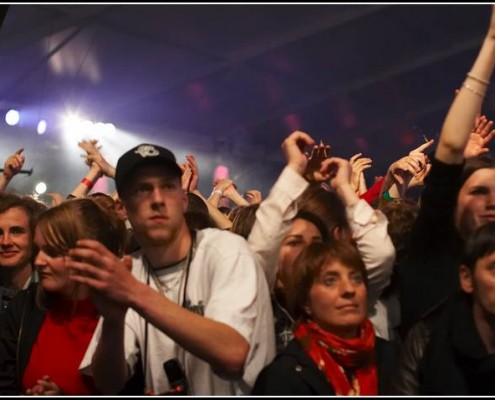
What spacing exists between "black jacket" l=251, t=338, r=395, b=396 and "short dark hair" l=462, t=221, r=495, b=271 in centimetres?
31

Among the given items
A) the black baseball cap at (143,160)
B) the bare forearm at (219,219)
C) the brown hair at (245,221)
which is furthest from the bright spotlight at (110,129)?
the black baseball cap at (143,160)

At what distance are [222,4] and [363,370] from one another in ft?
3.33

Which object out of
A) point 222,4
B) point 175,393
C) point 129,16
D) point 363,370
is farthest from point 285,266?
point 129,16

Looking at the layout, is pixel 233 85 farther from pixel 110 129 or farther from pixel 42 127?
pixel 42 127

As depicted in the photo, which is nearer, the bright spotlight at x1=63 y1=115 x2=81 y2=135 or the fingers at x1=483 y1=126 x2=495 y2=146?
the fingers at x1=483 y1=126 x2=495 y2=146

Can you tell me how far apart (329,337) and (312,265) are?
18cm

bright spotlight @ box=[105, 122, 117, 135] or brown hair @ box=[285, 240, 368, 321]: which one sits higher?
bright spotlight @ box=[105, 122, 117, 135]

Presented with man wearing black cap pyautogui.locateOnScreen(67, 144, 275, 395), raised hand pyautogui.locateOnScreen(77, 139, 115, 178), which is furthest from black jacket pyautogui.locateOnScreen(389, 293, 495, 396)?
raised hand pyautogui.locateOnScreen(77, 139, 115, 178)

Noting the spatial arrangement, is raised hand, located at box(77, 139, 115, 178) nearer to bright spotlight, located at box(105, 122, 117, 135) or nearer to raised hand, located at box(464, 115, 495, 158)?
bright spotlight, located at box(105, 122, 117, 135)

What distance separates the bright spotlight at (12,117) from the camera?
3.48 metres

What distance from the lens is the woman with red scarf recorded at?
156 cm

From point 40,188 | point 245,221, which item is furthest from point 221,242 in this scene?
point 40,188

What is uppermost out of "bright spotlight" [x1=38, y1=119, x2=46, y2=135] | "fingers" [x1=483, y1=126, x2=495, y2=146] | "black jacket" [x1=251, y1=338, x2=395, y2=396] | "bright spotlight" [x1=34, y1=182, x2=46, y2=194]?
"bright spotlight" [x1=38, y1=119, x2=46, y2=135]

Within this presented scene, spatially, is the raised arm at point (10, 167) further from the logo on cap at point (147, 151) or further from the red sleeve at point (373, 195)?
the logo on cap at point (147, 151)
